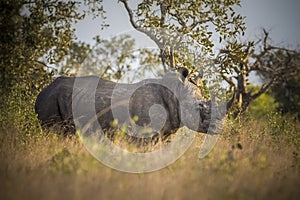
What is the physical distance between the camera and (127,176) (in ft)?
13.9

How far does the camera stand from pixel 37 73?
1166 cm

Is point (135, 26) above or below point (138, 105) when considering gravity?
above

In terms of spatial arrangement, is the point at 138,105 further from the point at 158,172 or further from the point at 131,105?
the point at 158,172

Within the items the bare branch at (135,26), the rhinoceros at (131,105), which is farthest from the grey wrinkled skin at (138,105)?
the bare branch at (135,26)

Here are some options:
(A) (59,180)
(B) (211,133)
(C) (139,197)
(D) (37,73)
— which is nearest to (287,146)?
(B) (211,133)

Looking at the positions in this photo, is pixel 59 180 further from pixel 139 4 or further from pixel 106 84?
pixel 139 4

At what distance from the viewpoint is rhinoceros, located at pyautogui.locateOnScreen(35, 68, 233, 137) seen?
6.59 m

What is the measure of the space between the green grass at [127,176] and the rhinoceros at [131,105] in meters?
0.75

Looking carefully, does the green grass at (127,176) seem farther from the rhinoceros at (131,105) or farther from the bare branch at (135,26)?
the bare branch at (135,26)

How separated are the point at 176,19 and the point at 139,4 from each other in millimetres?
1239

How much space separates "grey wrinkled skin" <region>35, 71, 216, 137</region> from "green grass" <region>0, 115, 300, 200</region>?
76 cm

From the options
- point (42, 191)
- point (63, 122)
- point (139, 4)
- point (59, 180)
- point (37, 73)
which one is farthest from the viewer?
point (37, 73)

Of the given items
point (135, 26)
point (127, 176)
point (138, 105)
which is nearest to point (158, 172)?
point (127, 176)

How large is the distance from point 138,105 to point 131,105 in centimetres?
14
